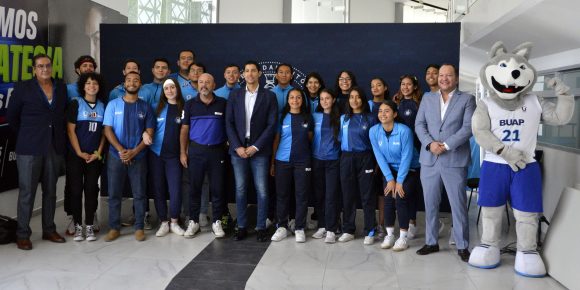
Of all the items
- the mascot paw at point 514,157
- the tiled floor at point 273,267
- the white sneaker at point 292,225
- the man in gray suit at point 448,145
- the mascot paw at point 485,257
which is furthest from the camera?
the white sneaker at point 292,225

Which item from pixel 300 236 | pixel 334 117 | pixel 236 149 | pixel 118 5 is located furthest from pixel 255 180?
pixel 118 5

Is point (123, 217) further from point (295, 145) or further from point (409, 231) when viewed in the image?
point (409, 231)

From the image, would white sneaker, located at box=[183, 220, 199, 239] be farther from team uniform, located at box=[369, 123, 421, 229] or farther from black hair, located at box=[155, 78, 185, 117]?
team uniform, located at box=[369, 123, 421, 229]

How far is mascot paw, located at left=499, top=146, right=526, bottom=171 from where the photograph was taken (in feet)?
11.0

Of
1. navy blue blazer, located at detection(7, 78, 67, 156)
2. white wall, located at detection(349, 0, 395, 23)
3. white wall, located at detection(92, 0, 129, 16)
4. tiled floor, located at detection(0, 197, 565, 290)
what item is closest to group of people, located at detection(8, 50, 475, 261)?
navy blue blazer, located at detection(7, 78, 67, 156)

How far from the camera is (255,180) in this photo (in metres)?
4.16

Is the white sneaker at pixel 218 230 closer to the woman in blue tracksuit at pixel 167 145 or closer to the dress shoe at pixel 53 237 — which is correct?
the woman in blue tracksuit at pixel 167 145

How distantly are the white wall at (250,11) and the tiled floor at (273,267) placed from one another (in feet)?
17.9

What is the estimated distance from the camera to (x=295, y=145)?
407cm

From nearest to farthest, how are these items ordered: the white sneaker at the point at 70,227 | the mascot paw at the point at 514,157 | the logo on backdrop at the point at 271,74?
the mascot paw at the point at 514,157 < the white sneaker at the point at 70,227 < the logo on backdrop at the point at 271,74

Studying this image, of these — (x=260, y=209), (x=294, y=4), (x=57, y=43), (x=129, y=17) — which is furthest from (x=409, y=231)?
(x=294, y=4)

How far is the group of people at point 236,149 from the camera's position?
3.88 meters

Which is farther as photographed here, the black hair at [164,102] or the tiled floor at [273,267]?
the black hair at [164,102]

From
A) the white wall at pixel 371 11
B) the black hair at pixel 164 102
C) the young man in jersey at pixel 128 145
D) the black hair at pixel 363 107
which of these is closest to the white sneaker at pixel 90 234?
the young man in jersey at pixel 128 145
